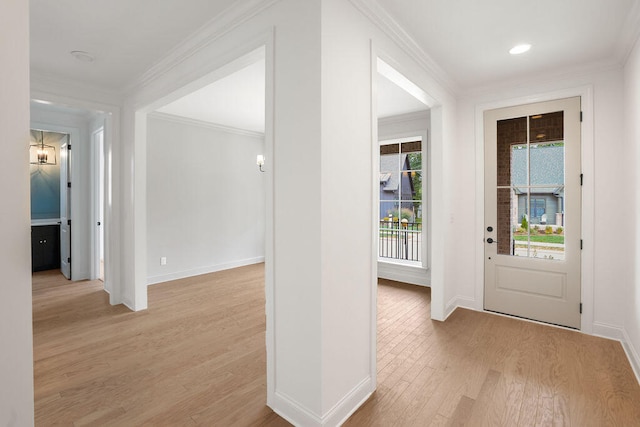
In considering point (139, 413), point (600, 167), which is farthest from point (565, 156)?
point (139, 413)

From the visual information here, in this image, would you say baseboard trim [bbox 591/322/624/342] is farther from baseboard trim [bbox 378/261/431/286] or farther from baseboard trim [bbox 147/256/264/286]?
baseboard trim [bbox 147/256/264/286]

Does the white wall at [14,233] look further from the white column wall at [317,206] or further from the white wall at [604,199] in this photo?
the white wall at [604,199]

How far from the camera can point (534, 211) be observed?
334cm

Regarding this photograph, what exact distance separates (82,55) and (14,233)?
3396 mm

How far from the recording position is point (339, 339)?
1.85 meters

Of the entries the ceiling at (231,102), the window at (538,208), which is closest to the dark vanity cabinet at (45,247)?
the ceiling at (231,102)

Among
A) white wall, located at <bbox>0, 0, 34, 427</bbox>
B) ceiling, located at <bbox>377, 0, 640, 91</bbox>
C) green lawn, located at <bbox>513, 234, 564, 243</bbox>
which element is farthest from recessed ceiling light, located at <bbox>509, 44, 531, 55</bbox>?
white wall, located at <bbox>0, 0, 34, 427</bbox>

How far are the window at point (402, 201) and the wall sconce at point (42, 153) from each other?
627cm

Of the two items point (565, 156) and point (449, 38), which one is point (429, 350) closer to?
point (565, 156)

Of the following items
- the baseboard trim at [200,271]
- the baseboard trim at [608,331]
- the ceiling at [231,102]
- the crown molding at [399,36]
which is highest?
the ceiling at [231,102]

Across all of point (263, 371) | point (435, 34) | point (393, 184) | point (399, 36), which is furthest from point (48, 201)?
point (435, 34)

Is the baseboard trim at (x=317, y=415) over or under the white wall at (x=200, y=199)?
under

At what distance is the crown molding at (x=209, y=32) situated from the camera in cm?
204

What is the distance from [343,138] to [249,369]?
1912 millimetres
